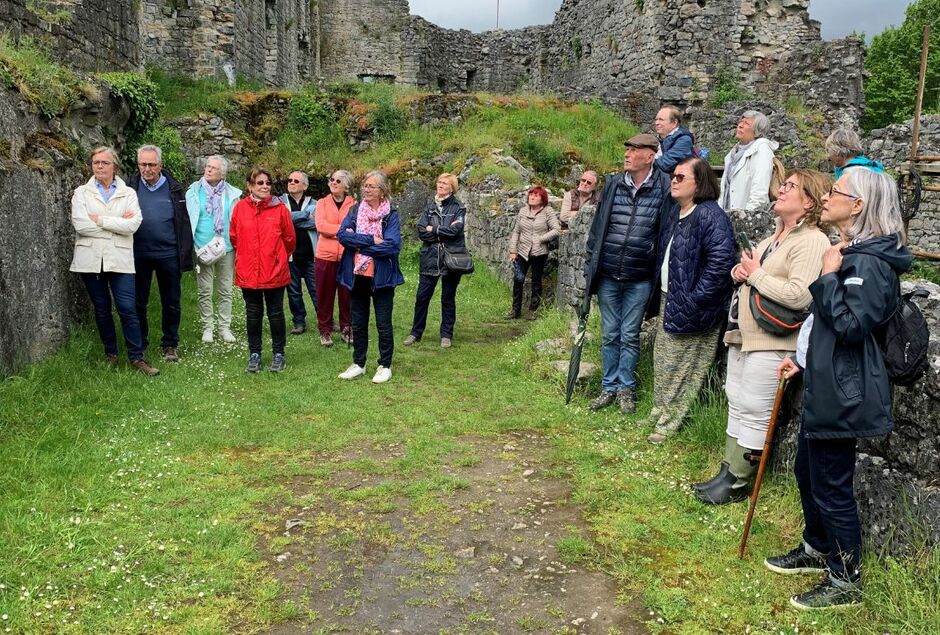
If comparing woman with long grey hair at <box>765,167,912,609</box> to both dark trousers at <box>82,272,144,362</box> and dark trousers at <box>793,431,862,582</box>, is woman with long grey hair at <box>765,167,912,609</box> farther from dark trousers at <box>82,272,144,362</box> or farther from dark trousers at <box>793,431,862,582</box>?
dark trousers at <box>82,272,144,362</box>

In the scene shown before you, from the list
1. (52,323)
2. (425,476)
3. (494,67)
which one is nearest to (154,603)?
(425,476)

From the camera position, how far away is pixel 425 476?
4.82 metres

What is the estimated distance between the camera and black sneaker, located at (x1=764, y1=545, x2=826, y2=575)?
344 centimetres

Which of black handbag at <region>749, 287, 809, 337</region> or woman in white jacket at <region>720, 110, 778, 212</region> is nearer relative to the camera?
black handbag at <region>749, 287, 809, 337</region>

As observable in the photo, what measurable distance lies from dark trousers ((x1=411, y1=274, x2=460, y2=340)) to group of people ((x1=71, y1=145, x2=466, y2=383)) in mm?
137

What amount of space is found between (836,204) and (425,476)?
2.99 m

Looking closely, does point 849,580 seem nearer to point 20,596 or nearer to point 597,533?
point 597,533

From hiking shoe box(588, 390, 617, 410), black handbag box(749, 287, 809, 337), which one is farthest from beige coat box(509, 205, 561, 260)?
black handbag box(749, 287, 809, 337)

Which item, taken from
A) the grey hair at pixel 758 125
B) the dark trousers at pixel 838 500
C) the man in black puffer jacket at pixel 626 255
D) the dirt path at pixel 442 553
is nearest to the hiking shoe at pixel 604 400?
the man in black puffer jacket at pixel 626 255

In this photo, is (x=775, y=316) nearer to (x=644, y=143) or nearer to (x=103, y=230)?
(x=644, y=143)

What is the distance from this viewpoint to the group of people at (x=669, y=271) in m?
3.05

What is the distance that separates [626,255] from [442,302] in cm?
336

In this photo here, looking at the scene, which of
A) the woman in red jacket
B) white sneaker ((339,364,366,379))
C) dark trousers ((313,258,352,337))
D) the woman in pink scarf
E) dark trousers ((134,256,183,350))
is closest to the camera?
the woman in pink scarf

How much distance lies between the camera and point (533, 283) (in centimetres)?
1023
